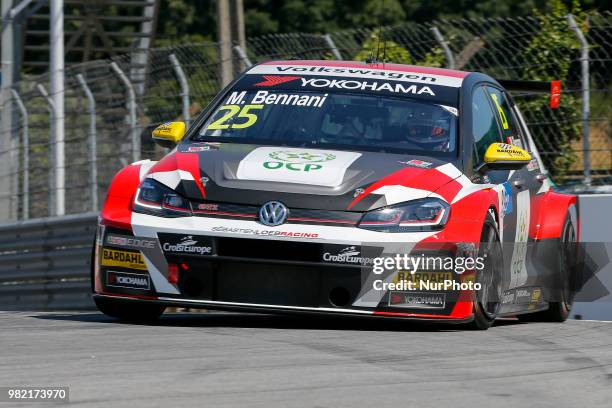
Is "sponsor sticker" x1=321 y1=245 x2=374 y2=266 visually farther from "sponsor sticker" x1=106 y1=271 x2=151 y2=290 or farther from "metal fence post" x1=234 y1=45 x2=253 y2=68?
"metal fence post" x1=234 y1=45 x2=253 y2=68

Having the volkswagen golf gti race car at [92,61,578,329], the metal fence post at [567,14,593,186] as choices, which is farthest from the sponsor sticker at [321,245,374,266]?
the metal fence post at [567,14,593,186]

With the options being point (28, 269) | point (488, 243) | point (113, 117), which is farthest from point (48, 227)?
point (488, 243)

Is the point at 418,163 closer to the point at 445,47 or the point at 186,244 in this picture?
the point at 186,244

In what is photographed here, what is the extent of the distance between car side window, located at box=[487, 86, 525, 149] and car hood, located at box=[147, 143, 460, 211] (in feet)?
4.78

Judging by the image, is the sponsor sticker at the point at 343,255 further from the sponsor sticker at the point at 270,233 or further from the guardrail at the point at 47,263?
the guardrail at the point at 47,263

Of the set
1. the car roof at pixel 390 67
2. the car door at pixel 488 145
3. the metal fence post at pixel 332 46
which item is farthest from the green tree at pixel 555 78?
the car roof at pixel 390 67

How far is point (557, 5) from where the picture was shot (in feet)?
43.5

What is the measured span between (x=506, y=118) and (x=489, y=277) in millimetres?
1946

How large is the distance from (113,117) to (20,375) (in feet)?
29.7

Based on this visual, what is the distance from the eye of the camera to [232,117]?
8461 mm

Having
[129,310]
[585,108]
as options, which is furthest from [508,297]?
[585,108]

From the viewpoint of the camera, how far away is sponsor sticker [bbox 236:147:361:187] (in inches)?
288

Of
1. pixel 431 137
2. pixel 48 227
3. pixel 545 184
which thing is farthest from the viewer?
pixel 48 227

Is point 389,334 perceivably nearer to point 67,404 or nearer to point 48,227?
point 67,404
